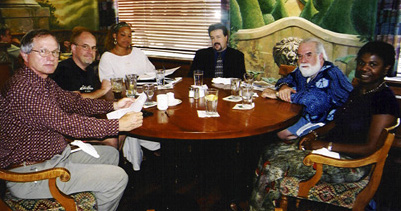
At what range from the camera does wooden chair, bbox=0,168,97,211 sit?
1358 millimetres

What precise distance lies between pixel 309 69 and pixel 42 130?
72.4 inches

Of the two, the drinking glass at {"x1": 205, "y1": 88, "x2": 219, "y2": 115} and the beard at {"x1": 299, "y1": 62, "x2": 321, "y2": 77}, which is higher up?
the beard at {"x1": 299, "y1": 62, "x2": 321, "y2": 77}

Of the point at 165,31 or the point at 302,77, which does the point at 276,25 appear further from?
the point at 165,31

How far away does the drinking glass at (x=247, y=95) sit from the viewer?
6.29ft

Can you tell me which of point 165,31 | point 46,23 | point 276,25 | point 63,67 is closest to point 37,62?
point 63,67

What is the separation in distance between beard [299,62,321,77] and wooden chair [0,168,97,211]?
1.70 meters

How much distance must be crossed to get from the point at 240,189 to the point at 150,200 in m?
0.74

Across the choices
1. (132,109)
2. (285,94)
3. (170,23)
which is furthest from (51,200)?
(170,23)

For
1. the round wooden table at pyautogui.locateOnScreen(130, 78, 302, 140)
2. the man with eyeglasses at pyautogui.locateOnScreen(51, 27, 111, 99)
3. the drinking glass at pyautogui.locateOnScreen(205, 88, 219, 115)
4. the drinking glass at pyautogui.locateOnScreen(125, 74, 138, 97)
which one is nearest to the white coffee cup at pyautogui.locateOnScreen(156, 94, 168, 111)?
the round wooden table at pyautogui.locateOnScreen(130, 78, 302, 140)

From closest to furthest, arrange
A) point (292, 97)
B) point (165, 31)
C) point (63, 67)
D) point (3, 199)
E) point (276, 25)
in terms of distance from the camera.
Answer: point (3, 199), point (292, 97), point (63, 67), point (276, 25), point (165, 31)

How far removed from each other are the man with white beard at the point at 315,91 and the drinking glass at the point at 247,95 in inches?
12.0

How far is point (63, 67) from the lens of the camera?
2.70m

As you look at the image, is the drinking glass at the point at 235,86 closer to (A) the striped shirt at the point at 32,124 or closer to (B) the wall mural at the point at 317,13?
(A) the striped shirt at the point at 32,124

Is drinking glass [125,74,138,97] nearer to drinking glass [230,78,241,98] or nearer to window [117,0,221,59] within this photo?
drinking glass [230,78,241,98]
